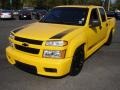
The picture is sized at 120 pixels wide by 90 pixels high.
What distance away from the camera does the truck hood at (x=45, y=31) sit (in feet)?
19.2

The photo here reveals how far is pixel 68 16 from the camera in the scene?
731 cm

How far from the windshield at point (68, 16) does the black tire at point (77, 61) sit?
33.8 inches

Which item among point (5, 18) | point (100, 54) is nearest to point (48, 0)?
point (5, 18)

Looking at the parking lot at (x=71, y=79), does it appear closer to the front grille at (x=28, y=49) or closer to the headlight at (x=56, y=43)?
the front grille at (x=28, y=49)

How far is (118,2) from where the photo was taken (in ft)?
348

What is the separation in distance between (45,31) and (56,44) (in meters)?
0.69

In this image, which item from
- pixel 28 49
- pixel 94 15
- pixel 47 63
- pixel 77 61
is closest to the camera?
pixel 47 63

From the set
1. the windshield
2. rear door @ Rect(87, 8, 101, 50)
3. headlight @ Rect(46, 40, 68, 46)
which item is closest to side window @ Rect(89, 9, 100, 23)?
rear door @ Rect(87, 8, 101, 50)

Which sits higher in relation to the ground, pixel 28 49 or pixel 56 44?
pixel 56 44

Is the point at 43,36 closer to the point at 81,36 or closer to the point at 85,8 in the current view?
the point at 81,36

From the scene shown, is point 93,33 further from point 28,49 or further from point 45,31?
point 28,49

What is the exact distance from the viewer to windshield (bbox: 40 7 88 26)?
7055mm

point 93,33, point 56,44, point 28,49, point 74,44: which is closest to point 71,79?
point 74,44

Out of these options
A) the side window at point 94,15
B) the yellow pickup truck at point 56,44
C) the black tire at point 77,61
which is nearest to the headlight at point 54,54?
the yellow pickup truck at point 56,44
